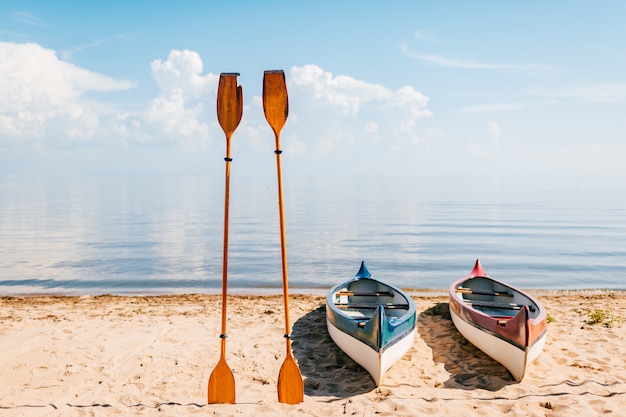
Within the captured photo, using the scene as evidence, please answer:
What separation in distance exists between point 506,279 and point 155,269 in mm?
13853

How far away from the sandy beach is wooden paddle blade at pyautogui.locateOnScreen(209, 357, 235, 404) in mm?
96

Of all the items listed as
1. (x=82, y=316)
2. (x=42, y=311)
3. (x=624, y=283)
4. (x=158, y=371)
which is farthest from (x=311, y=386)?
(x=624, y=283)

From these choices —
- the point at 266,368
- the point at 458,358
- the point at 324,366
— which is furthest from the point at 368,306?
the point at 266,368

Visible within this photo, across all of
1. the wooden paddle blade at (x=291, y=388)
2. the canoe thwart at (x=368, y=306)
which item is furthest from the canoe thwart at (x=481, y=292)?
the wooden paddle blade at (x=291, y=388)

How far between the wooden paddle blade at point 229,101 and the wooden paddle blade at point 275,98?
0.36m

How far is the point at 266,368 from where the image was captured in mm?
8086

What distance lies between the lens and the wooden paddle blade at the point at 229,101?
21.4ft

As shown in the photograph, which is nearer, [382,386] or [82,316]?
[382,386]

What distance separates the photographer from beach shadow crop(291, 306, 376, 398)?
7.24m

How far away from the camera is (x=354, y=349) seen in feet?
26.2

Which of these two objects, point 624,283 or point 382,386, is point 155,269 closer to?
point 382,386

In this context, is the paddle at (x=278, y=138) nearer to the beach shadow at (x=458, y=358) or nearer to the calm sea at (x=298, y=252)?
the beach shadow at (x=458, y=358)

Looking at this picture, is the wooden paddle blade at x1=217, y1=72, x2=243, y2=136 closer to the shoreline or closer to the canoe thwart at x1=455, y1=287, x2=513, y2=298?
the canoe thwart at x1=455, y1=287, x2=513, y2=298

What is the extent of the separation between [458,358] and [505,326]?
1.22m
